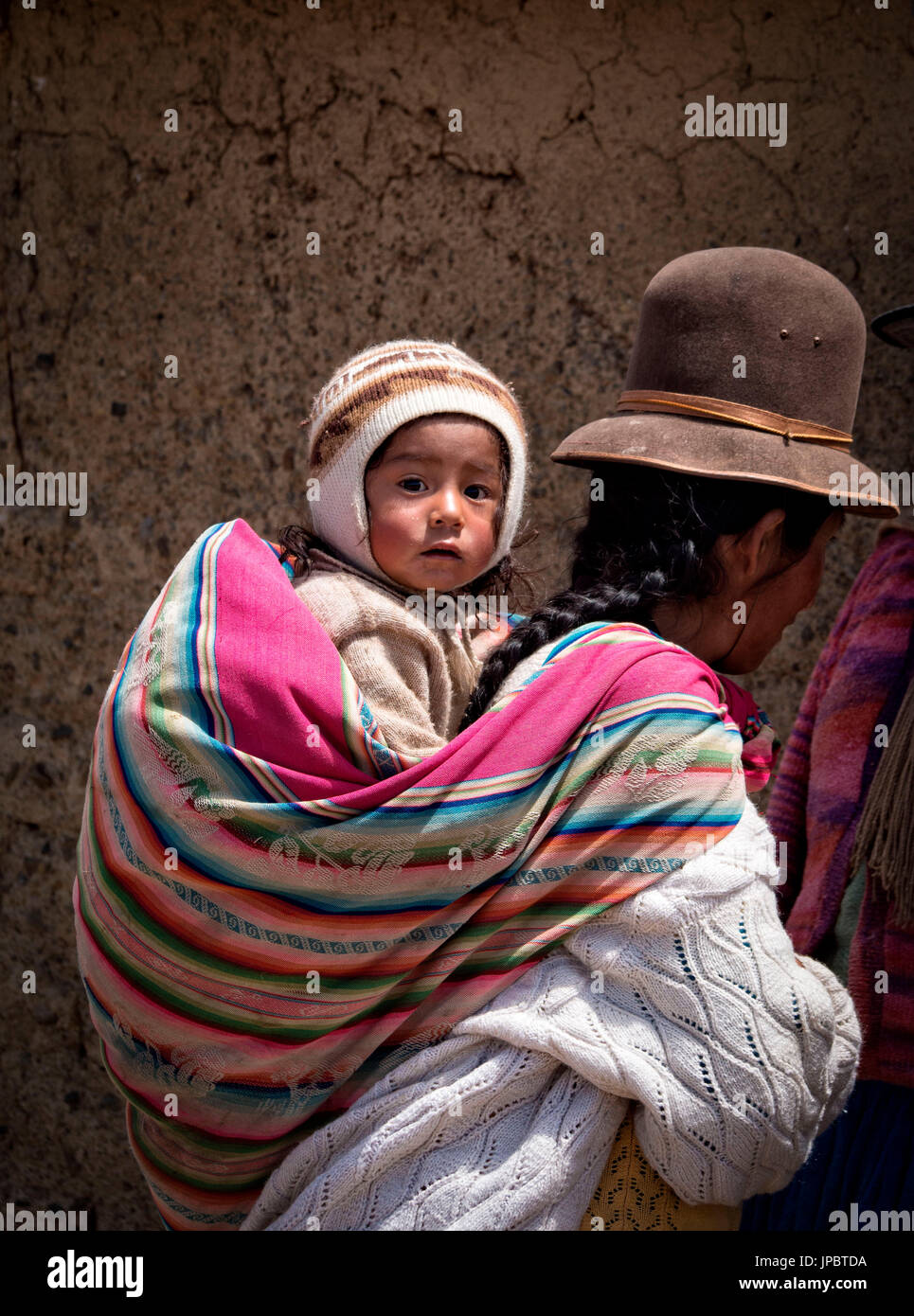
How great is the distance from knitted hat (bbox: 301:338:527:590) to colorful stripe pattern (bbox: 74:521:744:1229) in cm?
40

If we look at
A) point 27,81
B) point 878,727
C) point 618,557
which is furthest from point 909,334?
point 27,81

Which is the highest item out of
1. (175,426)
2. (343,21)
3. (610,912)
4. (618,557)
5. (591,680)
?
(343,21)

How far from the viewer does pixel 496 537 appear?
81.0 inches

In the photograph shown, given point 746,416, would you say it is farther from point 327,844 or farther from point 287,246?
point 287,246

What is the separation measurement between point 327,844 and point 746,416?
926 millimetres

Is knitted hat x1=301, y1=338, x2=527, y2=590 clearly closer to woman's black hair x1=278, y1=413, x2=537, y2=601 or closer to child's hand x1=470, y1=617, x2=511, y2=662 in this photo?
woman's black hair x1=278, y1=413, x2=537, y2=601

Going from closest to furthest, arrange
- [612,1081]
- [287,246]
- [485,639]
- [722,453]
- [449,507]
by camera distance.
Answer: [612,1081]
[722,453]
[449,507]
[485,639]
[287,246]

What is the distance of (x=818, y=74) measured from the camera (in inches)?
109

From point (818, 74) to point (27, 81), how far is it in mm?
1982

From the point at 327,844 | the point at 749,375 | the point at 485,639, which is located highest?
the point at 749,375

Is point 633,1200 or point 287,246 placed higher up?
point 287,246

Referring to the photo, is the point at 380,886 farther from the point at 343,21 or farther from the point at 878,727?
the point at 343,21

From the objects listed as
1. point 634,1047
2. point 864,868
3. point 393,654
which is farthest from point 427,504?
point 864,868

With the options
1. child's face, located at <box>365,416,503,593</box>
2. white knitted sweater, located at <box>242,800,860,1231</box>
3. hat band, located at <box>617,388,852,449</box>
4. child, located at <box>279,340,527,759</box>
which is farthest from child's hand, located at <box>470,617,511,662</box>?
white knitted sweater, located at <box>242,800,860,1231</box>
